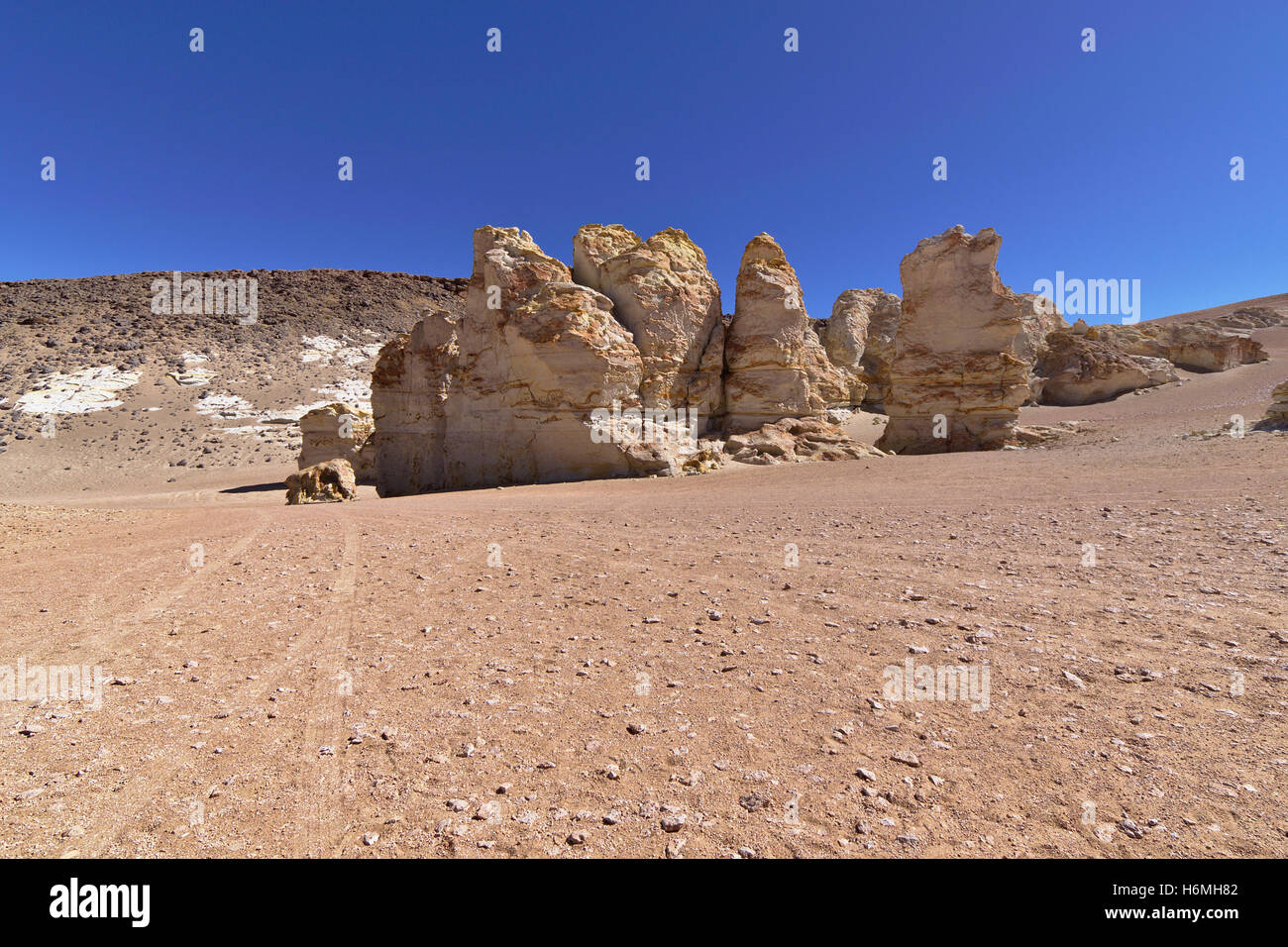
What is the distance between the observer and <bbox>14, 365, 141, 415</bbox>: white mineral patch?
36844mm

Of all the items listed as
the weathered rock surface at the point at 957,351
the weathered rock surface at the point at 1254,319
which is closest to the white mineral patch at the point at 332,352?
the weathered rock surface at the point at 957,351

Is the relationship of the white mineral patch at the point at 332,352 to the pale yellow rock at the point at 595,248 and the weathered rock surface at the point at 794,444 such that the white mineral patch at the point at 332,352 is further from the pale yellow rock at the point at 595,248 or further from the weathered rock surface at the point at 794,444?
the weathered rock surface at the point at 794,444

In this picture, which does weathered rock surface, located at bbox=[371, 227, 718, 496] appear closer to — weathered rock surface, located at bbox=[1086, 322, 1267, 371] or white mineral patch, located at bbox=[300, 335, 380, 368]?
white mineral patch, located at bbox=[300, 335, 380, 368]

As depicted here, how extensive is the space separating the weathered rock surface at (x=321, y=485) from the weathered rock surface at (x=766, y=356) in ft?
42.9

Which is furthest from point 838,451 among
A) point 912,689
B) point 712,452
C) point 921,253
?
point 912,689

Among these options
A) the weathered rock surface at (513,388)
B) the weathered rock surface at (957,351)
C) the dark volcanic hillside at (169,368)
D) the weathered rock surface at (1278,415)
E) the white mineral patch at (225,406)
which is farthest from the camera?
the white mineral patch at (225,406)

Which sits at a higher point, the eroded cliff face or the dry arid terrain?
the eroded cliff face

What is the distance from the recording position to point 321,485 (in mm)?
14875

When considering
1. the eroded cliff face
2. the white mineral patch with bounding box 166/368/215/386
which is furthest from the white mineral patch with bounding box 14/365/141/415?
the eroded cliff face

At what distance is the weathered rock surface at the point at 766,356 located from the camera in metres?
20.1

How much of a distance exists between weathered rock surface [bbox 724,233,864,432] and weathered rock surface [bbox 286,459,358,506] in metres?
13.1

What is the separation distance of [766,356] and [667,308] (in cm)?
409

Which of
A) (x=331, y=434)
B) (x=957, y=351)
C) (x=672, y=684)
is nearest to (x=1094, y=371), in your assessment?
(x=957, y=351)

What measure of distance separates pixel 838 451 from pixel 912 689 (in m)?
15.9
